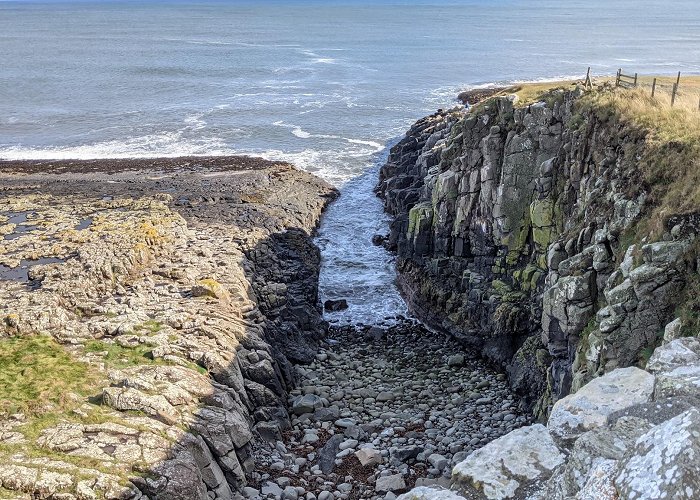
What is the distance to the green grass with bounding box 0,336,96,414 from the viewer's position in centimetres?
2447

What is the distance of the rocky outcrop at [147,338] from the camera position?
22500 millimetres

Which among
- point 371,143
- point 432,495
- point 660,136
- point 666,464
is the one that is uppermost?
point 660,136

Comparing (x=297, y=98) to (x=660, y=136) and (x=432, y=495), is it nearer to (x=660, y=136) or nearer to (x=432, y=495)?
(x=660, y=136)

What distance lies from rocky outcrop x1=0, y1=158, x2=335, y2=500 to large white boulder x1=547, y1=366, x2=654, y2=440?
577 inches

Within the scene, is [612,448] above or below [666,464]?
below

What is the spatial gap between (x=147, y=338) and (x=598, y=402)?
22.3 m

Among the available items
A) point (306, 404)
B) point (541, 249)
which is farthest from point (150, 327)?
point (541, 249)

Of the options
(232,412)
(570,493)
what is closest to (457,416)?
(232,412)

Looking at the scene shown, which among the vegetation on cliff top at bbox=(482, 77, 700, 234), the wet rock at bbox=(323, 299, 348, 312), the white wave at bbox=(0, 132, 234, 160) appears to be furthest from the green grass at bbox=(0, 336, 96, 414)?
the white wave at bbox=(0, 132, 234, 160)

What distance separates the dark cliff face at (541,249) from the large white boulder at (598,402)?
28.4 ft

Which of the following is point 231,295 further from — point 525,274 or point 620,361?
point 620,361

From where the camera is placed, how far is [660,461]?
27.9ft

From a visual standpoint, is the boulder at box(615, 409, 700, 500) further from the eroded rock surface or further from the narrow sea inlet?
the eroded rock surface

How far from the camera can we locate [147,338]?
29812mm
